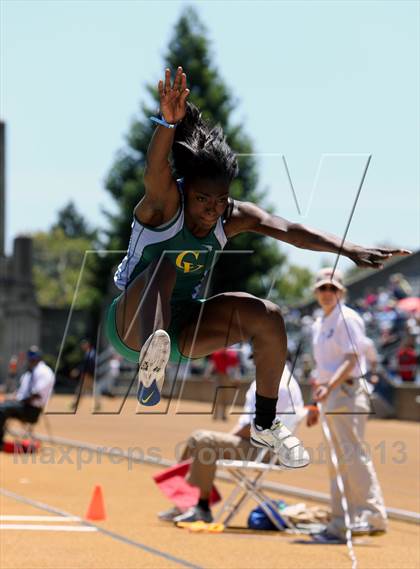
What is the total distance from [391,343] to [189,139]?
67.5ft

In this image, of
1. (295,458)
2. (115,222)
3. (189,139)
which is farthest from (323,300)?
(115,222)

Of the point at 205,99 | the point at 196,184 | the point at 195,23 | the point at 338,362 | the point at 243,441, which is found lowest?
the point at 243,441

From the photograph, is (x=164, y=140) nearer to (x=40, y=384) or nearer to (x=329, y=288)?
(x=329, y=288)

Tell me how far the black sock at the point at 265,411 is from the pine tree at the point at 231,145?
110 feet

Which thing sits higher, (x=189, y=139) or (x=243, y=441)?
(x=189, y=139)

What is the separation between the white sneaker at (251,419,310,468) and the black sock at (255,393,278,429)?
37 millimetres

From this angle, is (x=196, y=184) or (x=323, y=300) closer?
(x=196, y=184)

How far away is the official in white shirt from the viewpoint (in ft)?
28.0

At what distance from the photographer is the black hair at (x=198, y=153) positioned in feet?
16.6

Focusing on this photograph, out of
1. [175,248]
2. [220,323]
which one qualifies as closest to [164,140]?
[175,248]

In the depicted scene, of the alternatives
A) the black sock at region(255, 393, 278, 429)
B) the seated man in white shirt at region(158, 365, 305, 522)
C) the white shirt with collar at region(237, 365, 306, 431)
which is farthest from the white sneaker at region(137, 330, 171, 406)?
the seated man in white shirt at region(158, 365, 305, 522)

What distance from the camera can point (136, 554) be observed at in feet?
25.1

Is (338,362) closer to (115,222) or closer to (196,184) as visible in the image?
(196,184)

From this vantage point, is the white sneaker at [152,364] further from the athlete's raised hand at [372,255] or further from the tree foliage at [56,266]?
the tree foliage at [56,266]
